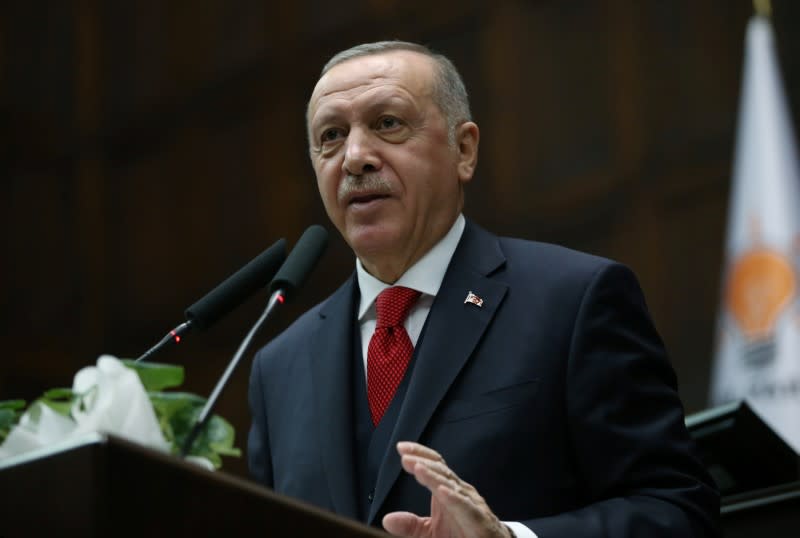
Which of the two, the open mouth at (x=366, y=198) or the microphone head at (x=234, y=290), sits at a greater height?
the open mouth at (x=366, y=198)

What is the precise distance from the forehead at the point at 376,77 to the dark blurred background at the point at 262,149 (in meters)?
2.39

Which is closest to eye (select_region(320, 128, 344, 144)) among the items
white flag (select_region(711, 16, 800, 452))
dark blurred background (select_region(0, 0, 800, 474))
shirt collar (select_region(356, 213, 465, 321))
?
shirt collar (select_region(356, 213, 465, 321))

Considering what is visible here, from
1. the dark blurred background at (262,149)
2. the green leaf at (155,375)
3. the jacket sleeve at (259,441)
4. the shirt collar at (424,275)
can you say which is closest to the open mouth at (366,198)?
the shirt collar at (424,275)

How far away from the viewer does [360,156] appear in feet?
7.68

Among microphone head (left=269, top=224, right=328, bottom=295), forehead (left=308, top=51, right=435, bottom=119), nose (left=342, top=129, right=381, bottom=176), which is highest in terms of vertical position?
forehead (left=308, top=51, right=435, bottom=119)

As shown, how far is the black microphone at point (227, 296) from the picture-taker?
1.92 m

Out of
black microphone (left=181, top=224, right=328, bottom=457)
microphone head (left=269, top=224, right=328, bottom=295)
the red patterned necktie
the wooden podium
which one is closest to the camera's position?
the wooden podium

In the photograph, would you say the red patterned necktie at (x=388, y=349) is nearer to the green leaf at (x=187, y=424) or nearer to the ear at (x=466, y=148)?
the ear at (x=466, y=148)

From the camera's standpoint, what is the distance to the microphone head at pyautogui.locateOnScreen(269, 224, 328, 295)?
1883mm

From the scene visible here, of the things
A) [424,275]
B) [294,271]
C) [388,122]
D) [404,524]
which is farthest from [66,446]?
[388,122]

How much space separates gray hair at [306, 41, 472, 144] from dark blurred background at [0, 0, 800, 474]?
229 centimetres

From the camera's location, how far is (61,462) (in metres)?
1.19

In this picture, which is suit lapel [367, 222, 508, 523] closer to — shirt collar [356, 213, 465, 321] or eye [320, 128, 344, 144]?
shirt collar [356, 213, 465, 321]

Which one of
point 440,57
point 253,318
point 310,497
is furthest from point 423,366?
point 253,318
